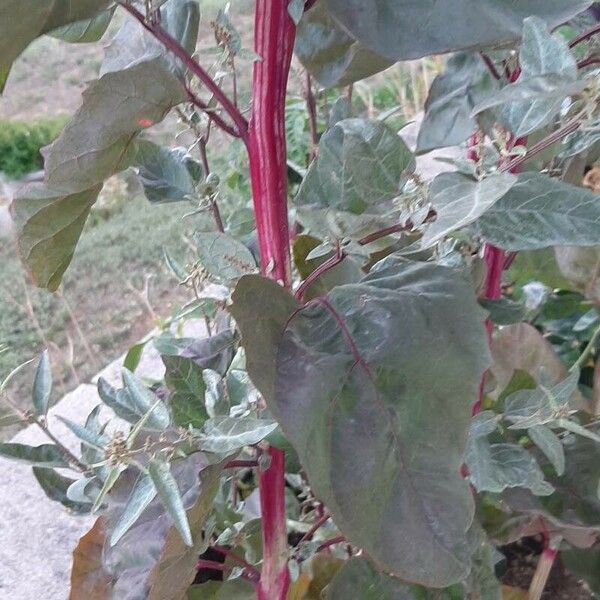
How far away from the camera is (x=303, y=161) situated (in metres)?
0.97

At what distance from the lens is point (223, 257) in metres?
0.38

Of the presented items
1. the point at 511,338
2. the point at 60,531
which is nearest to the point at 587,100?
the point at 511,338

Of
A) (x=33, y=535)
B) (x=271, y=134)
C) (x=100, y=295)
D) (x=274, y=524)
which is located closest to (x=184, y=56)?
(x=271, y=134)

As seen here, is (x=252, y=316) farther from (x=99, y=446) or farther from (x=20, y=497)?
(x=20, y=497)

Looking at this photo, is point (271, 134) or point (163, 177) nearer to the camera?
point (271, 134)

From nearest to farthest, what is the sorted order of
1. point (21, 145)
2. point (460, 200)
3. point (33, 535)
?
point (460, 200) → point (33, 535) → point (21, 145)

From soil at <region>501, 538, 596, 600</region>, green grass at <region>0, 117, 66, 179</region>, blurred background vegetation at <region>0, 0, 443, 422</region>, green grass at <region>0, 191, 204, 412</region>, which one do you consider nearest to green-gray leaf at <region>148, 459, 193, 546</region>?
soil at <region>501, 538, 596, 600</region>

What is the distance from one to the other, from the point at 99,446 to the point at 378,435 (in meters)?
0.17

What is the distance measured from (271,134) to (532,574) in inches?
22.0

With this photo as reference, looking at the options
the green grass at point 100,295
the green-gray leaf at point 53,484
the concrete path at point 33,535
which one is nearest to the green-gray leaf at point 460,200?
the green-gray leaf at point 53,484

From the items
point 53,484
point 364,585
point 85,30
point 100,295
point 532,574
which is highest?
point 85,30

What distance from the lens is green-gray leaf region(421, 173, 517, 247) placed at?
243 mm

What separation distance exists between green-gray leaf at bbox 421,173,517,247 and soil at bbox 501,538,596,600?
0.53 meters

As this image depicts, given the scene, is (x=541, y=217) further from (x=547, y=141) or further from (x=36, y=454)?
(x=36, y=454)
